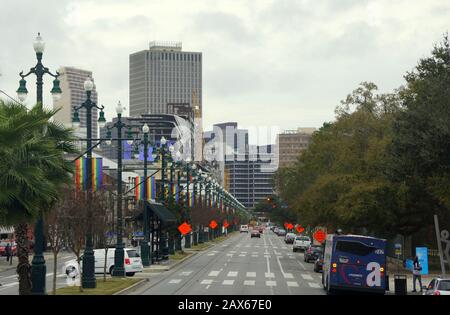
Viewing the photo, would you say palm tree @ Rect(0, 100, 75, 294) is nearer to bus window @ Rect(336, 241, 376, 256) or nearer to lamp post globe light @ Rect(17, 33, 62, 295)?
lamp post globe light @ Rect(17, 33, 62, 295)

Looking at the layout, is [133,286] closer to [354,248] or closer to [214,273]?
[354,248]

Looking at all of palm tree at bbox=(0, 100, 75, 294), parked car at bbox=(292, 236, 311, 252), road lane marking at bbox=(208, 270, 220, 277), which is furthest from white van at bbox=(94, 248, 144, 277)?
parked car at bbox=(292, 236, 311, 252)

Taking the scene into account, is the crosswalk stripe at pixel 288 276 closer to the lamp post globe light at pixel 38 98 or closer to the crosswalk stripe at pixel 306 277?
the crosswalk stripe at pixel 306 277

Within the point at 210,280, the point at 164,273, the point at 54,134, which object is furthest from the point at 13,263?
the point at 54,134

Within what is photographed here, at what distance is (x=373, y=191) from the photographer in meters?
56.8

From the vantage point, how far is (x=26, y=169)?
897 inches

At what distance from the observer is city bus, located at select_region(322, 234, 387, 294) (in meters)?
34.7

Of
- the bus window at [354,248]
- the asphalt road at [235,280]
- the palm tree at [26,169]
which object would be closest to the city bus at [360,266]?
the bus window at [354,248]

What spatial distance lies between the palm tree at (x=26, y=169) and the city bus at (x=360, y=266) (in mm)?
14018

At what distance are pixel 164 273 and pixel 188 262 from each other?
46.7ft

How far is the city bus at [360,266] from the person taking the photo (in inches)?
1364

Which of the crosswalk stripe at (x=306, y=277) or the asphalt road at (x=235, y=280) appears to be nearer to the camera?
the asphalt road at (x=235, y=280)

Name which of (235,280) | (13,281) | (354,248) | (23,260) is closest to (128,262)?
(235,280)
